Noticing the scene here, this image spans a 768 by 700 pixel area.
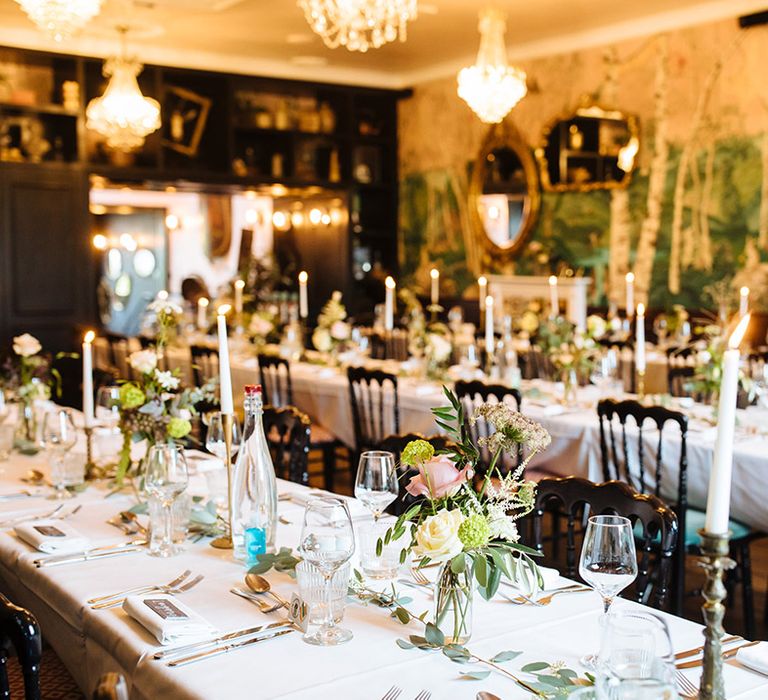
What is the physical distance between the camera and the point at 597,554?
1862mm

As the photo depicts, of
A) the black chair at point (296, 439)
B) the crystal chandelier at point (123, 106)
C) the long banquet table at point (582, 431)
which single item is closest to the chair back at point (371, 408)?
the long banquet table at point (582, 431)

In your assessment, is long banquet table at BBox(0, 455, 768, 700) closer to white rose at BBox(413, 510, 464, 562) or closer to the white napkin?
the white napkin

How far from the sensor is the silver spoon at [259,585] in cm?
216

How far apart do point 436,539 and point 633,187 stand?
26.1ft

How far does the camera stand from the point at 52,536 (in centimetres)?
257

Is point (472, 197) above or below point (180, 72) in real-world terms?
below

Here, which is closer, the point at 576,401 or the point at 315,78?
the point at 576,401

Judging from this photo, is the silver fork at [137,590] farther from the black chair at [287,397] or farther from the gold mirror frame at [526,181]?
the gold mirror frame at [526,181]

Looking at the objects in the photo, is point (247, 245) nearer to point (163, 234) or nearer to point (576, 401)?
point (163, 234)

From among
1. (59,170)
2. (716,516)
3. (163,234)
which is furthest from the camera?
(163,234)

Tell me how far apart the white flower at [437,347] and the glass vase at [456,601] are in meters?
3.89

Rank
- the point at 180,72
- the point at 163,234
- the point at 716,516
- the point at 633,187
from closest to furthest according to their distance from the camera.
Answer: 1. the point at 716,516
2. the point at 633,187
3. the point at 180,72
4. the point at 163,234

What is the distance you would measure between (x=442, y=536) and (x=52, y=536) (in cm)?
126

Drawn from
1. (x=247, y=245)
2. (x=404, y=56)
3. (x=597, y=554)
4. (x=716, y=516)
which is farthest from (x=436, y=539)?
(x=247, y=245)
